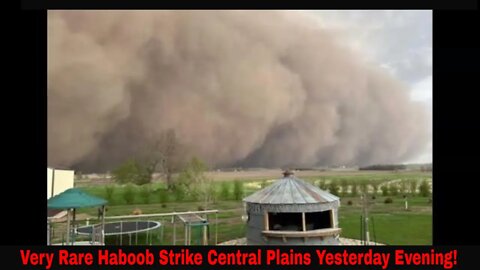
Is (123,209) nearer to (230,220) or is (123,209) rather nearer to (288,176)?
(230,220)

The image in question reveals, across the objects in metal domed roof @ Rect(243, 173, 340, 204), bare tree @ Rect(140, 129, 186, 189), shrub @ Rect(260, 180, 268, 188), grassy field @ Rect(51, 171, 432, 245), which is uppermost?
bare tree @ Rect(140, 129, 186, 189)

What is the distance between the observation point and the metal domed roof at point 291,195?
627cm

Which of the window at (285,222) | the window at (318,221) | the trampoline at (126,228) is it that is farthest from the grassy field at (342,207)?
the window at (318,221)

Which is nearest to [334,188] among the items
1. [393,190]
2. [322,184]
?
[322,184]

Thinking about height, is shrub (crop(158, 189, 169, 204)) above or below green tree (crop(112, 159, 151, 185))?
below

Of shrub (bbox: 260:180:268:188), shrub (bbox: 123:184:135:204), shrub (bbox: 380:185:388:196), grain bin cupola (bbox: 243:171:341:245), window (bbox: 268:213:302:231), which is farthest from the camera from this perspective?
shrub (bbox: 380:185:388:196)

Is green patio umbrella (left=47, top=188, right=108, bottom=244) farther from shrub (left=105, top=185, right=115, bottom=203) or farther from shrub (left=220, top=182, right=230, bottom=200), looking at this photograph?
shrub (left=220, top=182, right=230, bottom=200)

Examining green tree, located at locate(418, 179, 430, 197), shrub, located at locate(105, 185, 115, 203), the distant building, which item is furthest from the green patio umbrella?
green tree, located at locate(418, 179, 430, 197)

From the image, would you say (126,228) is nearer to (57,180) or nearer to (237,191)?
(57,180)

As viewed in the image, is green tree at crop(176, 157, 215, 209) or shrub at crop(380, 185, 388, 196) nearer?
green tree at crop(176, 157, 215, 209)

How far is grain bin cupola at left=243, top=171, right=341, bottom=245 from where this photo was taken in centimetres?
609

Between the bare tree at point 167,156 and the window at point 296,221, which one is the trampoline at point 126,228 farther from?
the bare tree at point 167,156

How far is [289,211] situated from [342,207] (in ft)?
17.2
